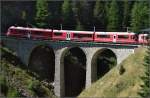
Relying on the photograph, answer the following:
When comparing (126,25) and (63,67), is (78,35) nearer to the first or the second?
(63,67)

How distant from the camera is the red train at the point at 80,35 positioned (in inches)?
2874

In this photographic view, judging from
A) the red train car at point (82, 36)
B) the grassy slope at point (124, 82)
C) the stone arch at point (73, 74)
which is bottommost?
the stone arch at point (73, 74)

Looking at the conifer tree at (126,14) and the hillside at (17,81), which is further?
the conifer tree at (126,14)

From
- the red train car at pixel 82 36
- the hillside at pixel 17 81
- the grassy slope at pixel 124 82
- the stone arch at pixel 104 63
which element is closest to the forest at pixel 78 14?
the stone arch at pixel 104 63

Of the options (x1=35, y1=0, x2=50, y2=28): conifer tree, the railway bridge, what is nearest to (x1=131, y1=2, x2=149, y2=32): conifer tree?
A: the railway bridge

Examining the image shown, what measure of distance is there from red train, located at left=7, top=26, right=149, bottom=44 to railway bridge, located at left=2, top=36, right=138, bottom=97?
1.01m

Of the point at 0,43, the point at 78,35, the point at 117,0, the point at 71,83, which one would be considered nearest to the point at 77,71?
the point at 71,83

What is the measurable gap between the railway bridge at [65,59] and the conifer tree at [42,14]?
7.17 metres

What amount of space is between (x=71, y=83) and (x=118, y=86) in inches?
914

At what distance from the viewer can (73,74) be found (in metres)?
82.0

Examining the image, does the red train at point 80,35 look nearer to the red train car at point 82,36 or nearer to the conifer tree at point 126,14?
the red train car at point 82,36

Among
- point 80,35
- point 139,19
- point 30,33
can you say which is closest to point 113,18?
point 139,19

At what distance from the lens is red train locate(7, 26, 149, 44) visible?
240 feet

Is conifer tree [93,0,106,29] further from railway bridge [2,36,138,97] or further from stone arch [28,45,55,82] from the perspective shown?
stone arch [28,45,55,82]
